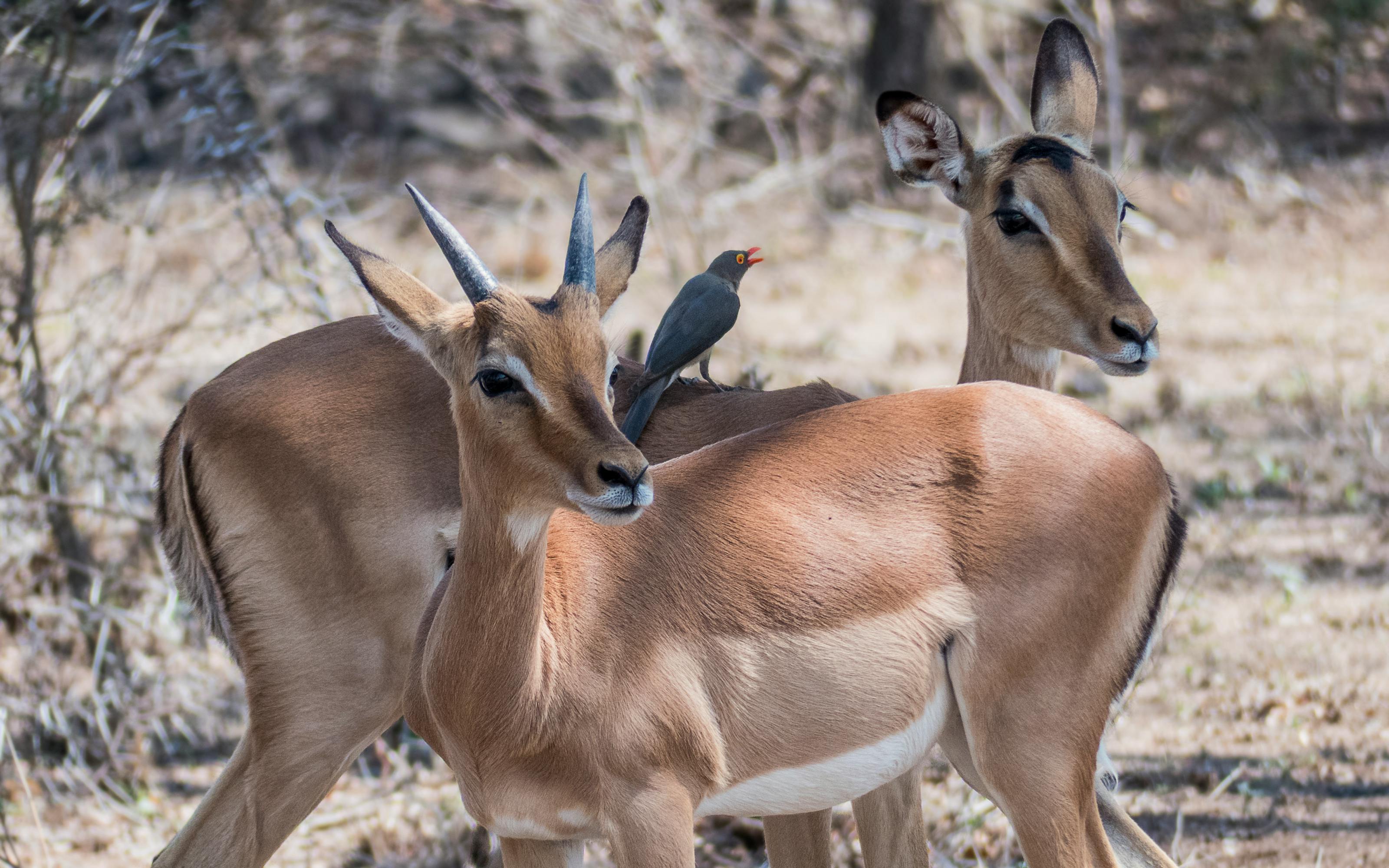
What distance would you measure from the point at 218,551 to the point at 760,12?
12.0 meters

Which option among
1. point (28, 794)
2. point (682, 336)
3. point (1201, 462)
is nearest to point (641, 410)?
point (682, 336)

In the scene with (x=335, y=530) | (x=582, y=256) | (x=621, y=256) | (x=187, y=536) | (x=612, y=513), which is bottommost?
(x=187, y=536)

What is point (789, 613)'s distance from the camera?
3.30 m

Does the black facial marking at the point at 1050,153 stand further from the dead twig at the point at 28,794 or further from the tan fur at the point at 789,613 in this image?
the dead twig at the point at 28,794

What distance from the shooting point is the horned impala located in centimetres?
413

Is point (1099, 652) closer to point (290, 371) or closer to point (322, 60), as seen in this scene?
point (290, 371)

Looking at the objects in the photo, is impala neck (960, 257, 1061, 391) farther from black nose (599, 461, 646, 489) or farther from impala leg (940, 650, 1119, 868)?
black nose (599, 461, 646, 489)

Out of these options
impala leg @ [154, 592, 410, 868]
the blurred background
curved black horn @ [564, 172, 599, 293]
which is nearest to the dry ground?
the blurred background

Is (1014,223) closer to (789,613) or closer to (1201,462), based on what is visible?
(789,613)

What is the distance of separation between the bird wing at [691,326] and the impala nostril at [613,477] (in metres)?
1.43

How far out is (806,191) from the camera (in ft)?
44.1

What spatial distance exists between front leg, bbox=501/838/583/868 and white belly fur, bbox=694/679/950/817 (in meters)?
0.35

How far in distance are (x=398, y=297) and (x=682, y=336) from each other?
1264 millimetres

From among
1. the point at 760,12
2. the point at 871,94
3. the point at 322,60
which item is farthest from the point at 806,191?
the point at 322,60
